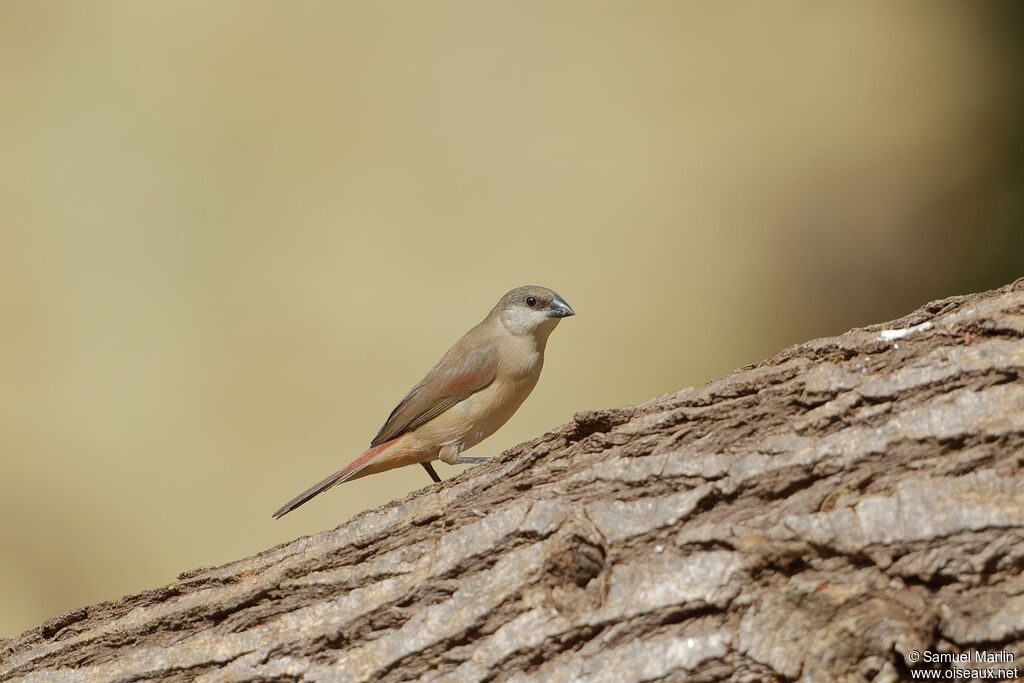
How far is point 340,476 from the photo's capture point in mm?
4102

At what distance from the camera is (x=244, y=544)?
600 centimetres

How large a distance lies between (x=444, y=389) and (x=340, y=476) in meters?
0.60

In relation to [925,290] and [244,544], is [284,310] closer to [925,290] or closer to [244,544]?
[244,544]

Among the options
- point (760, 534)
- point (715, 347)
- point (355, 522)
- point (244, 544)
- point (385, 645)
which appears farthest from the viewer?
point (715, 347)

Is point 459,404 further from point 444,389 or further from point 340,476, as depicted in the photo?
point 340,476

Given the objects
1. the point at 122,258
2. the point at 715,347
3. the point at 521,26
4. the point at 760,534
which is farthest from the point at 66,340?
the point at 760,534

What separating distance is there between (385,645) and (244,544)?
422 cm

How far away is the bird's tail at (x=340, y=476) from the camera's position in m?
3.95

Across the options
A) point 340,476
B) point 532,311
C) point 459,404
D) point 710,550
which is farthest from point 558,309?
point 710,550

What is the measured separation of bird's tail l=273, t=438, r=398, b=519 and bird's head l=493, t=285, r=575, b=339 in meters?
0.82

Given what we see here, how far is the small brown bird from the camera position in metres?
4.29

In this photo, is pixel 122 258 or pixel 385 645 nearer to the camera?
pixel 385 645

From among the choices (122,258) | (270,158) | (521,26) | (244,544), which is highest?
(521,26)

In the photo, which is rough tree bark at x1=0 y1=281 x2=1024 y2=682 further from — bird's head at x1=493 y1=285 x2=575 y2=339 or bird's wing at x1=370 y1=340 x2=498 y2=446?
bird's head at x1=493 y1=285 x2=575 y2=339
